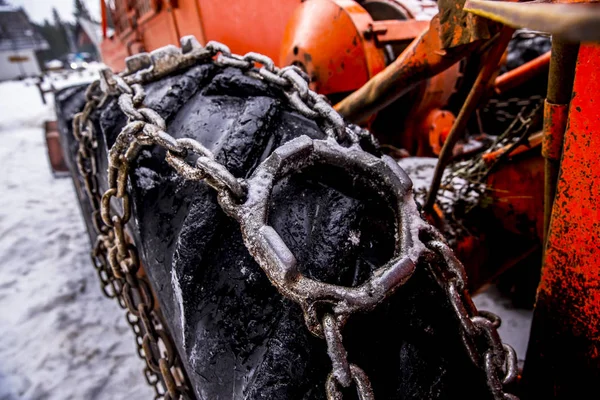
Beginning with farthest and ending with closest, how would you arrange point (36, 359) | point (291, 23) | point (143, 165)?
point (36, 359), point (291, 23), point (143, 165)

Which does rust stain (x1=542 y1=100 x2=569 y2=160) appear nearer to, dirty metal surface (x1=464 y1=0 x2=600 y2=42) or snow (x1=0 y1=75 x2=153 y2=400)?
dirty metal surface (x1=464 y1=0 x2=600 y2=42)

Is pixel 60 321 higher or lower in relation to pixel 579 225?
lower

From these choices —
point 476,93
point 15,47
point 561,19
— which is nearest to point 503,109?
point 476,93

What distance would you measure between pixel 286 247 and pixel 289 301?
0.13 m

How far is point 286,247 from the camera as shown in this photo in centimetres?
53

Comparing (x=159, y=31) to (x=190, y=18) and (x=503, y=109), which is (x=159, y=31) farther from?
(x=503, y=109)

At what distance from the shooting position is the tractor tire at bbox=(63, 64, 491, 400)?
606 millimetres

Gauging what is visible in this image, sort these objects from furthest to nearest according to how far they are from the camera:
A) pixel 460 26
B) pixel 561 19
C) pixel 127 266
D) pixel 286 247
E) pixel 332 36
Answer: pixel 332 36 < pixel 127 266 < pixel 460 26 < pixel 286 247 < pixel 561 19

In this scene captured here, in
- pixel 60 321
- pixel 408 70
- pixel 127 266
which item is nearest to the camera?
pixel 127 266

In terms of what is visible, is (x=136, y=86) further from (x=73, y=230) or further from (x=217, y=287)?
(x=73, y=230)

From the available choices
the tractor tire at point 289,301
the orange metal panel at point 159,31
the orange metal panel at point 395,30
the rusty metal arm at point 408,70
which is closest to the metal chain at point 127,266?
the tractor tire at point 289,301

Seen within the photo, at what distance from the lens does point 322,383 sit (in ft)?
1.98

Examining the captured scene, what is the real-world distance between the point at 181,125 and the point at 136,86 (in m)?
0.15

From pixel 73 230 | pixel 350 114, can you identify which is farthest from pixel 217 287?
pixel 73 230
